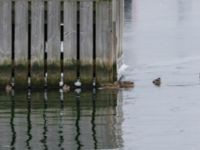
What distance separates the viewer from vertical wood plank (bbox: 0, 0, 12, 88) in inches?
981

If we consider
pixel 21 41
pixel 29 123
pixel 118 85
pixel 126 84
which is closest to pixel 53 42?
pixel 21 41

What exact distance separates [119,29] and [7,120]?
24.1 feet

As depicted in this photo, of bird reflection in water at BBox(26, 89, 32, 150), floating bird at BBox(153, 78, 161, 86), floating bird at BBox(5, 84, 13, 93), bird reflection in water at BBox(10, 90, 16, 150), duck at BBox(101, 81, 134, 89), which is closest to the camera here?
bird reflection in water at BBox(10, 90, 16, 150)

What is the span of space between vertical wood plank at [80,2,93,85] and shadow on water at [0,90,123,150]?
0.53m

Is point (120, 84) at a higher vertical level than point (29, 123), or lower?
lower

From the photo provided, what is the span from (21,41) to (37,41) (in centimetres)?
37

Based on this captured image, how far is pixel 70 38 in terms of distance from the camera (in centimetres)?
2494

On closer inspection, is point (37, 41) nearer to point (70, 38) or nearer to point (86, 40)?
point (70, 38)

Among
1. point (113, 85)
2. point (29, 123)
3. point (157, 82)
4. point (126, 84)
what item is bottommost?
point (157, 82)

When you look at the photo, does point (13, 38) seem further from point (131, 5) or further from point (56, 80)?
point (131, 5)

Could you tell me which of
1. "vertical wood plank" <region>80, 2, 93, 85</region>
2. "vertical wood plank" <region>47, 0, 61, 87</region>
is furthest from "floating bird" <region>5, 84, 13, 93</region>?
"vertical wood plank" <region>80, 2, 93, 85</region>

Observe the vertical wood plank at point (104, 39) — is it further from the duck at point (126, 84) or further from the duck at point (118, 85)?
the duck at point (126, 84)

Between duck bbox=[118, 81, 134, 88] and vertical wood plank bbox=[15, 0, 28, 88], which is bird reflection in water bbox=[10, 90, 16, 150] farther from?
duck bbox=[118, 81, 134, 88]

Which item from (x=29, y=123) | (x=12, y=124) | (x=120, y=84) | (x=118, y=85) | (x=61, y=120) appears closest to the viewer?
(x=12, y=124)
